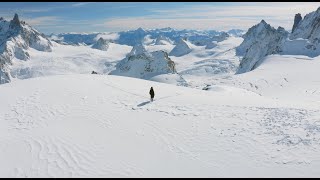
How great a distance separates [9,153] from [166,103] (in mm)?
14170

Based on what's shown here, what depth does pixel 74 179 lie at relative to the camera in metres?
20.6

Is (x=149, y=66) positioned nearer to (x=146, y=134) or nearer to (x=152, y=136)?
(x=146, y=134)

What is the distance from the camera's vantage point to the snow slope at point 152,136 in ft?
71.4

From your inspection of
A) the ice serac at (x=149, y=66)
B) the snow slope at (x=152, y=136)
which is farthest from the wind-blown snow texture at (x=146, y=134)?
the ice serac at (x=149, y=66)

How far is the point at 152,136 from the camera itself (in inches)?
1027

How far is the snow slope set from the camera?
21766 mm

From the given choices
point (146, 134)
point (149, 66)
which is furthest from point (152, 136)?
point (149, 66)

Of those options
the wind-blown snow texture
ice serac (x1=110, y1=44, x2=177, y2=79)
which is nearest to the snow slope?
the wind-blown snow texture

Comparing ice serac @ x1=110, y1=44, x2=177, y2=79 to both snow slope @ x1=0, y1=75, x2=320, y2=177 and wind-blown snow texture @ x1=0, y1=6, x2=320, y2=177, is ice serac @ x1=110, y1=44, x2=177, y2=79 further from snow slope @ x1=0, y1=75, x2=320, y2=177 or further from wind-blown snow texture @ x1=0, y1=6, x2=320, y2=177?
snow slope @ x1=0, y1=75, x2=320, y2=177

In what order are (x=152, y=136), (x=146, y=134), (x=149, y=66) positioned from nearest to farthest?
(x=152, y=136), (x=146, y=134), (x=149, y=66)

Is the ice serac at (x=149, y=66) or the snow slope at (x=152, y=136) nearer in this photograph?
the snow slope at (x=152, y=136)

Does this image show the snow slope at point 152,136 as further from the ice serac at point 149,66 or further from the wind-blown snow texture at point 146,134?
the ice serac at point 149,66

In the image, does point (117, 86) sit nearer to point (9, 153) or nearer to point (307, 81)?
point (9, 153)

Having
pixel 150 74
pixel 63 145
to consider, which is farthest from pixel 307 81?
pixel 150 74
